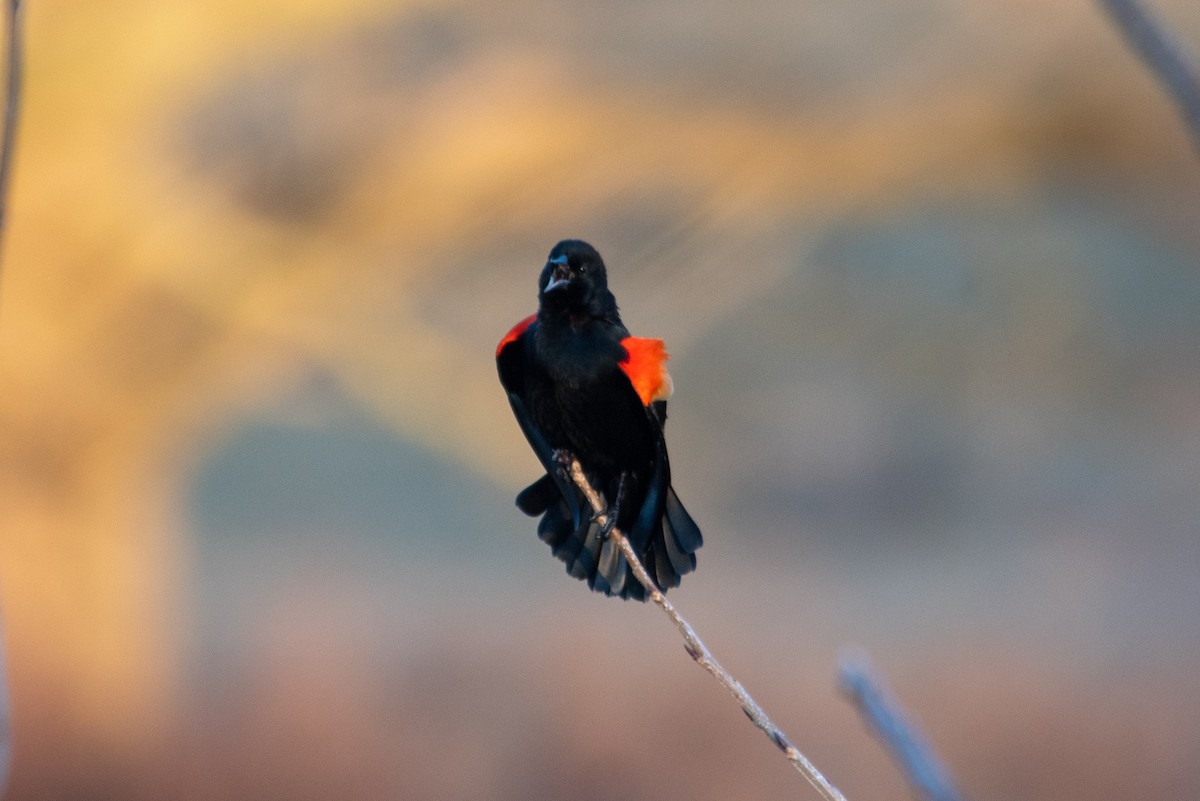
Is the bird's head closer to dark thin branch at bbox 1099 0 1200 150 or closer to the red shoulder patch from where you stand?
the red shoulder patch

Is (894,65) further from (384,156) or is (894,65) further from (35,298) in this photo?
(35,298)

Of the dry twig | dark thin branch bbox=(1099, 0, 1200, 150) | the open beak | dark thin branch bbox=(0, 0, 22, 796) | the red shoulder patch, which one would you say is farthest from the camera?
the red shoulder patch

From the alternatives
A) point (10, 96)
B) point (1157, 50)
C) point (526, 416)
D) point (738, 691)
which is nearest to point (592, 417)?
point (526, 416)

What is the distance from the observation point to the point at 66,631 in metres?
6.41

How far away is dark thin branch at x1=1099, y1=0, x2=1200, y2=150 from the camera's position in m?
0.48

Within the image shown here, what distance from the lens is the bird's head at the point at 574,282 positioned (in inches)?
57.4

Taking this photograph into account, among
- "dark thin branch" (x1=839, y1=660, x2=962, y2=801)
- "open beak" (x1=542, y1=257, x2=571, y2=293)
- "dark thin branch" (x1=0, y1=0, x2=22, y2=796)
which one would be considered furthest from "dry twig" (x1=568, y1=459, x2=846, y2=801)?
"dark thin branch" (x1=0, y1=0, x2=22, y2=796)

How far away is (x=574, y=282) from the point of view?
1.51 m

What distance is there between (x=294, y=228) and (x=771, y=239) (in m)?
2.35

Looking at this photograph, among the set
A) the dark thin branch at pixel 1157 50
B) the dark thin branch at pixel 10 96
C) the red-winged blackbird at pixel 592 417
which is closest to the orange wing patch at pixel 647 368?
the red-winged blackbird at pixel 592 417

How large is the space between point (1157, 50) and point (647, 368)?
3.37 feet

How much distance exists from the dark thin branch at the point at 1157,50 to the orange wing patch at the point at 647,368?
37.7 inches

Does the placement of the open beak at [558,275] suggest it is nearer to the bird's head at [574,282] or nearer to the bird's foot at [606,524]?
the bird's head at [574,282]

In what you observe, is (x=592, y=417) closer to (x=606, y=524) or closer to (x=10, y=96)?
(x=606, y=524)
